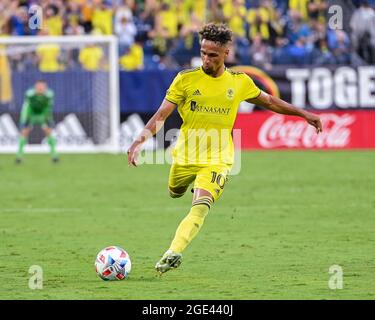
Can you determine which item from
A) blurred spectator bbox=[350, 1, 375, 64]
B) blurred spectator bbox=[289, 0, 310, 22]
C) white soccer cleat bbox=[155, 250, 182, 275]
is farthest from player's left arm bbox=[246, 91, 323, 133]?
blurred spectator bbox=[289, 0, 310, 22]

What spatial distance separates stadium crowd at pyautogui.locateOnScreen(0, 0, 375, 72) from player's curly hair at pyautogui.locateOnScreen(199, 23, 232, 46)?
53.0ft

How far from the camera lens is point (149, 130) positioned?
31.5 ft

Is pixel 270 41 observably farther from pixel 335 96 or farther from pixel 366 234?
pixel 366 234

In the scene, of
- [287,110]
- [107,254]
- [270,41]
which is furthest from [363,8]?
[107,254]

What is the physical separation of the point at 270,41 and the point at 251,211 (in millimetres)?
12774

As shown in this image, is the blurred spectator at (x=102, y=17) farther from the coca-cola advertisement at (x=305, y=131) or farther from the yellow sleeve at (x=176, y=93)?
the yellow sleeve at (x=176, y=93)

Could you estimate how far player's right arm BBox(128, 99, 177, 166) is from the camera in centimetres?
934

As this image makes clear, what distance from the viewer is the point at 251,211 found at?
1545 cm

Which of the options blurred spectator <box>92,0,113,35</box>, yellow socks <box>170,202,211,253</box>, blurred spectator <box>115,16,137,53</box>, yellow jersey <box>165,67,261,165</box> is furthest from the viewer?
blurred spectator <box>92,0,113,35</box>

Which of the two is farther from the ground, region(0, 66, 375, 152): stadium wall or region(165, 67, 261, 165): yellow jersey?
region(0, 66, 375, 152): stadium wall

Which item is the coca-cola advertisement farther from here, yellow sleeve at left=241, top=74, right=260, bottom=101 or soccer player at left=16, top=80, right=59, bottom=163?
yellow sleeve at left=241, top=74, right=260, bottom=101

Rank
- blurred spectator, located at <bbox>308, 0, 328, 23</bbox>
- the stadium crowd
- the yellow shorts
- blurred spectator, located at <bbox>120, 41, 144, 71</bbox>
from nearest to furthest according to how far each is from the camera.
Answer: the yellow shorts
the stadium crowd
blurred spectator, located at <bbox>120, 41, 144, 71</bbox>
blurred spectator, located at <bbox>308, 0, 328, 23</bbox>

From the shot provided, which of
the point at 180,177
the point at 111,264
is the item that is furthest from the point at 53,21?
the point at 111,264

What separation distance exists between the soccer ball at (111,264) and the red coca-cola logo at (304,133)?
16032 millimetres
